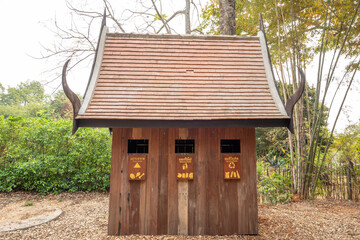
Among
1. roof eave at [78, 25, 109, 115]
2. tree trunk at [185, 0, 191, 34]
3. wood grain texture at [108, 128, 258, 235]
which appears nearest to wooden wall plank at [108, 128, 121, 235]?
wood grain texture at [108, 128, 258, 235]

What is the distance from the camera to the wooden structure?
371 cm

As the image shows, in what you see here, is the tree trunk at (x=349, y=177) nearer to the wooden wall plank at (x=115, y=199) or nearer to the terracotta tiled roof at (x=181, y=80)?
the terracotta tiled roof at (x=181, y=80)

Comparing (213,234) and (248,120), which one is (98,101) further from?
(213,234)

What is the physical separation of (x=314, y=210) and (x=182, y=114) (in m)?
4.71

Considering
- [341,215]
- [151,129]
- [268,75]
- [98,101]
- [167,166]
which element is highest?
[268,75]

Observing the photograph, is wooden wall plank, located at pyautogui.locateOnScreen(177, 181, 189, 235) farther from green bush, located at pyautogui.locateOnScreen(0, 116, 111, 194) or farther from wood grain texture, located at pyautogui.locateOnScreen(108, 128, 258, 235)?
green bush, located at pyautogui.locateOnScreen(0, 116, 111, 194)

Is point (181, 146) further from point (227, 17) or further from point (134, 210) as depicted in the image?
point (227, 17)

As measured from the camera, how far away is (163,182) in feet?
12.9

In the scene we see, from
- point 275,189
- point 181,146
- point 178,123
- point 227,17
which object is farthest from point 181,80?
point 275,189

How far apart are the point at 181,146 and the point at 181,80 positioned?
4.28 ft

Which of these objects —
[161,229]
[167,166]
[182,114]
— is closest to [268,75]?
[182,114]

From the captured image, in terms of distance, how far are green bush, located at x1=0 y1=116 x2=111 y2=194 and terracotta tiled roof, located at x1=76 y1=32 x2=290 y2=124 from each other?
4123 mm

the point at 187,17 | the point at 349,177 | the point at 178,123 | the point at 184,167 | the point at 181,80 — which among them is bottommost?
the point at 349,177

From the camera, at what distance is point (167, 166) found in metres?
3.97
